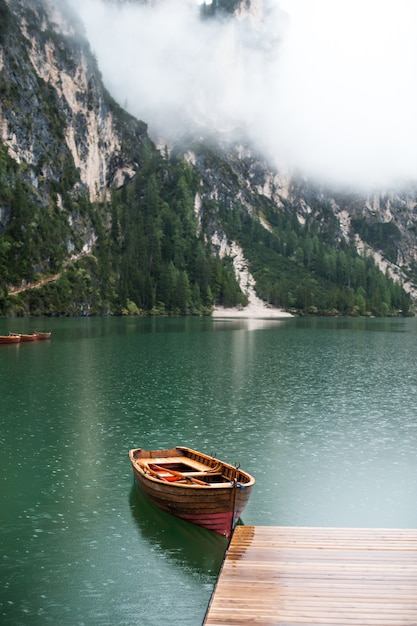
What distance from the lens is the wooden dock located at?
14.1 meters

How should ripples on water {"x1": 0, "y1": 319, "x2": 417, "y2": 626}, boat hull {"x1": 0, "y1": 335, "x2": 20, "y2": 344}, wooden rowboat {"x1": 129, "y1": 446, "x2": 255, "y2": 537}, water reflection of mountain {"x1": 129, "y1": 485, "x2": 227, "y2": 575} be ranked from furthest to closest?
boat hull {"x1": 0, "y1": 335, "x2": 20, "y2": 344}, wooden rowboat {"x1": 129, "y1": 446, "x2": 255, "y2": 537}, water reflection of mountain {"x1": 129, "y1": 485, "x2": 227, "y2": 575}, ripples on water {"x1": 0, "y1": 319, "x2": 417, "y2": 626}

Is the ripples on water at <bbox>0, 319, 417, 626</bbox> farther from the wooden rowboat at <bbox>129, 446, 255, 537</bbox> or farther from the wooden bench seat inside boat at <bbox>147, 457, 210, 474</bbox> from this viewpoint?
the wooden bench seat inside boat at <bbox>147, 457, 210, 474</bbox>

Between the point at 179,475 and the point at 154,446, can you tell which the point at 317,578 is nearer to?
the point at 179,475

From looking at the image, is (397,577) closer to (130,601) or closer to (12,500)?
(130,601)

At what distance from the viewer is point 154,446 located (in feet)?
115

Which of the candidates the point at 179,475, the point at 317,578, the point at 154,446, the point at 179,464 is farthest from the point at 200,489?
the point at 154,446

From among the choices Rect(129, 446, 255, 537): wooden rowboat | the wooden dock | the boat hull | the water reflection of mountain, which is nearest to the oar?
Rect(129, 446, 255, 537): wooden rowboat

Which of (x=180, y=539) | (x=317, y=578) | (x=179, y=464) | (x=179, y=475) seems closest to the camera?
(x=317, y=578)

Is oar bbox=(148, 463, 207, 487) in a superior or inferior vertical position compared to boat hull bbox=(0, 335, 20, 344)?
inferior

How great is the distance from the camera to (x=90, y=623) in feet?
55.2

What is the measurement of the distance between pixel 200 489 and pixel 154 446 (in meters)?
12.9

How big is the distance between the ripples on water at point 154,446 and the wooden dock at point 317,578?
2264 mm

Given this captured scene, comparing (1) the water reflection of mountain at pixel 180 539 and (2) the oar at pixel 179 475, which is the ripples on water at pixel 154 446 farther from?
(2) the oar at pixel 179 475

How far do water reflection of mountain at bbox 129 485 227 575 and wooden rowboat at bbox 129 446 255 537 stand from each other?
0.34 m
